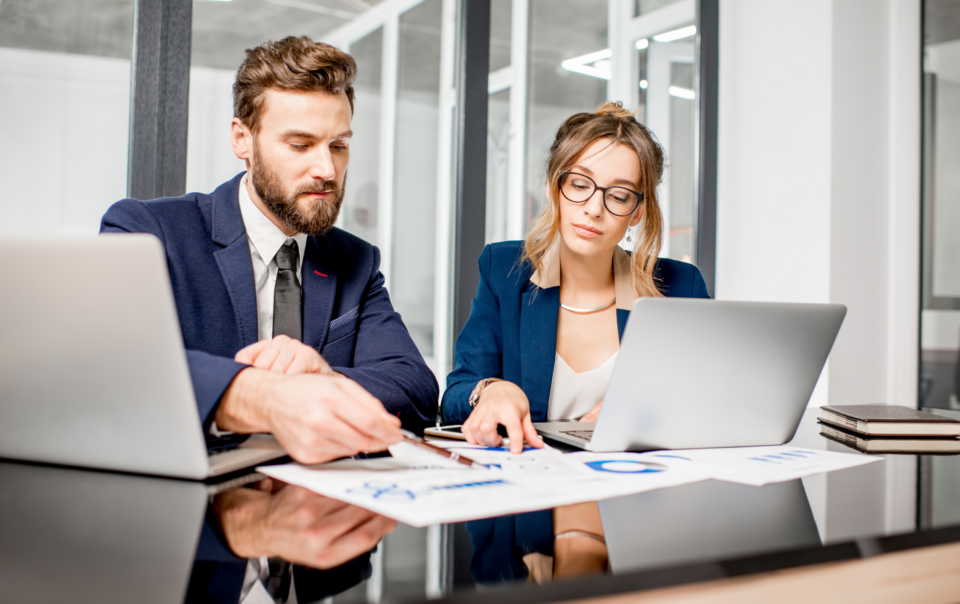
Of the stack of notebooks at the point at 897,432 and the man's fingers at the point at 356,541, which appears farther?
the stack of notebooks at the point at 897,432

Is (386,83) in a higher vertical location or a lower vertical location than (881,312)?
higher

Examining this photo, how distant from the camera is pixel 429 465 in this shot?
33.2 inches

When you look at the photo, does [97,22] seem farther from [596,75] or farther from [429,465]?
[596,75]

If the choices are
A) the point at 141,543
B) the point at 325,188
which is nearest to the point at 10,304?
the point at 141,543

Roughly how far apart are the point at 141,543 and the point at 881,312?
3.25 metres

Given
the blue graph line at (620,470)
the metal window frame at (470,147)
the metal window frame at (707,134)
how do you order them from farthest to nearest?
the metal window frame at (707,134) → the metal window frame at (470,147) → the blue graph line at (620,470)

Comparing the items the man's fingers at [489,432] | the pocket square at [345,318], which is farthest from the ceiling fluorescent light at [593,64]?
the man's fingers at [489,432]

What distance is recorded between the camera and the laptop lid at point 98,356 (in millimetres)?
686

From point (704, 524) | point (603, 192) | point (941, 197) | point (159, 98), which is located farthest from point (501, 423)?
point (941, 197)

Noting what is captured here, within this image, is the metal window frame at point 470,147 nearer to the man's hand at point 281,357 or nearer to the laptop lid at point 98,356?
the man's hand at point 281,357

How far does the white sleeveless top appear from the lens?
1.73 meters

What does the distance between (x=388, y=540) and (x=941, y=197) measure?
3331 mm

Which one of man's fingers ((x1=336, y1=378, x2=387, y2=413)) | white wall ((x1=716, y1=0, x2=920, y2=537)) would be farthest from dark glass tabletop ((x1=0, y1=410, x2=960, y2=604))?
white wall ((x1=716, y1=0, x2=920, y2=537))

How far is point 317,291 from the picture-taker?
1524 mm
